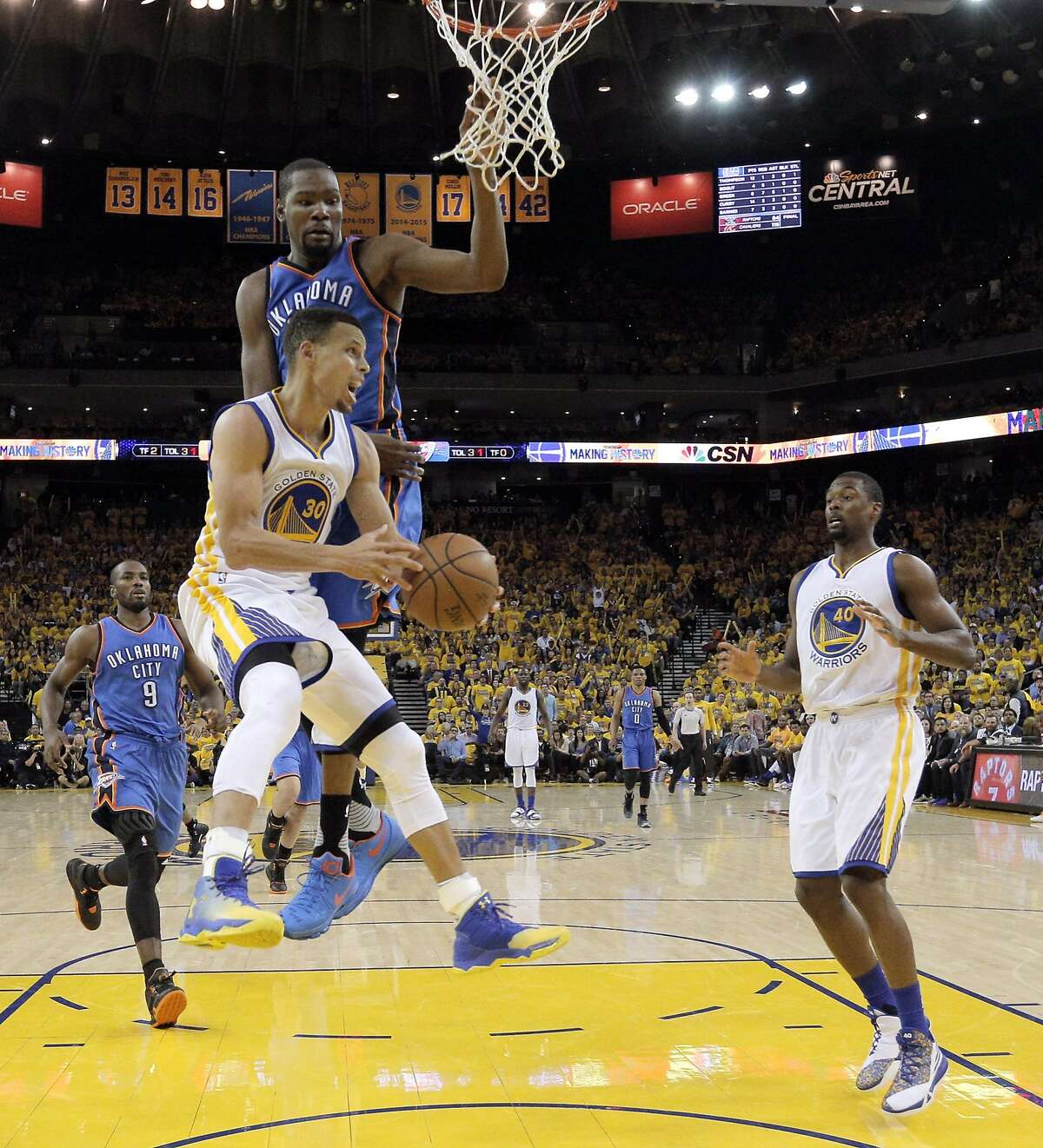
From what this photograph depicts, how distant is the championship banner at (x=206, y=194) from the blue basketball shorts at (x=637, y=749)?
804 inches

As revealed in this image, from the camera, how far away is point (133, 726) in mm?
6094

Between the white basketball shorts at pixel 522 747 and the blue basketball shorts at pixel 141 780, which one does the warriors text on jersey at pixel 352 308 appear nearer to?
the blue basketball shorts at pixel 141 780

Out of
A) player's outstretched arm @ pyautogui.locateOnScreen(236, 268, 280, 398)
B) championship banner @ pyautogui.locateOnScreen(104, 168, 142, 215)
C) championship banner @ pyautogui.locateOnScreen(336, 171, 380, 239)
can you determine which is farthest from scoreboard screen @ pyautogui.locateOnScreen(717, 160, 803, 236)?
player's outstretched arm @ pyautogui.locateOnScreen(236, 268, 280, 398)

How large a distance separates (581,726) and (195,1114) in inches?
708

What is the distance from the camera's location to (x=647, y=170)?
3212cm

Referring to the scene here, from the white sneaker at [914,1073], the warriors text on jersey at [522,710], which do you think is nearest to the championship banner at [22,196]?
the warriors text on jersey at [522,710]

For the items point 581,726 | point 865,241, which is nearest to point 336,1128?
point 581,726

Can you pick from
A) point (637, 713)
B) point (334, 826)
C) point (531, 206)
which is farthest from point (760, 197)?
point (334, 826)

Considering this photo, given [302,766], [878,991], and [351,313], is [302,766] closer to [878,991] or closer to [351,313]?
[351,313]

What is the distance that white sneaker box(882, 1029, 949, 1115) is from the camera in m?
4.13

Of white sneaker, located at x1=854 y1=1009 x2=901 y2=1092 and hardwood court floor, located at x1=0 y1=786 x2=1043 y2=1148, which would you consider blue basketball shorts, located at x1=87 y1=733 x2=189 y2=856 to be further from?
white sneaker, located at x1=854 y1=1009 x2=901 y2=1092

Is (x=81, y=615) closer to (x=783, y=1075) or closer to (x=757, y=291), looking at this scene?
(x=757, y=291)

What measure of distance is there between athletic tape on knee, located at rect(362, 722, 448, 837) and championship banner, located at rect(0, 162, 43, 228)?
2961 centimetres

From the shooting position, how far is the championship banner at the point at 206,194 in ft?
98.6
